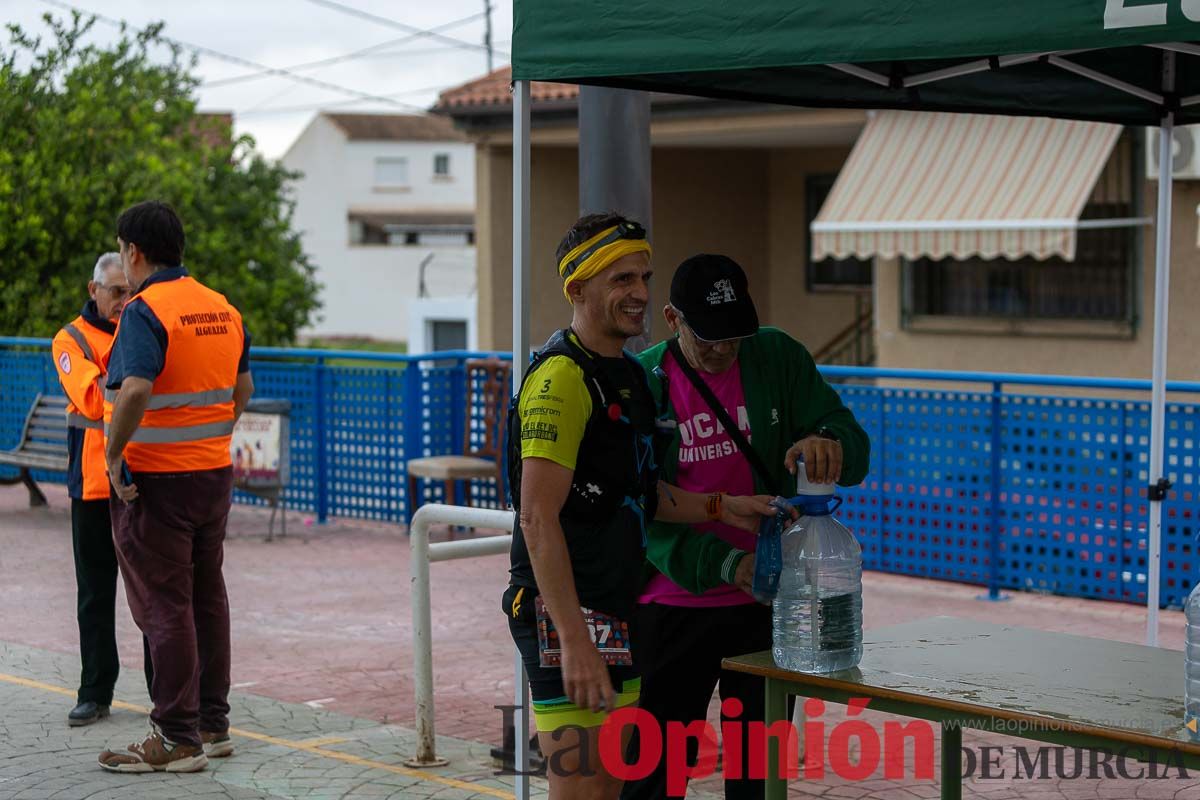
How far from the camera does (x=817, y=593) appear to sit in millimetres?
4207

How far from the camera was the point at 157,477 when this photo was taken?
6.17 meters

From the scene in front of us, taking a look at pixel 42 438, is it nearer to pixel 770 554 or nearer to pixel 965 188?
pixel 965 188

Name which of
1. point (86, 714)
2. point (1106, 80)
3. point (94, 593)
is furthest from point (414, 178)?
point (1106, 80)

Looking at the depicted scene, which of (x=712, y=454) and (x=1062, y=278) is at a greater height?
(x=1062, y=278)

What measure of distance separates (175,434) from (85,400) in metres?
1.01

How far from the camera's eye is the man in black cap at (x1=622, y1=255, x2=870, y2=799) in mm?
4359

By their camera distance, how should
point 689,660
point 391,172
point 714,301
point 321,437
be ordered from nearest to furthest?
point 714,301 < point 689,660 < point 321,437 < point 391,172

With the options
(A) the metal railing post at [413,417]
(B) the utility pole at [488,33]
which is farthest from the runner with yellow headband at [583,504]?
(B) the utility pole at [488,33]

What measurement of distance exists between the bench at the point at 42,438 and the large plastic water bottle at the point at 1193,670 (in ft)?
34.2

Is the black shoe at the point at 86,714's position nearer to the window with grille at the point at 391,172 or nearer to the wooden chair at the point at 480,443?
the wooden chair at the point at 480,443

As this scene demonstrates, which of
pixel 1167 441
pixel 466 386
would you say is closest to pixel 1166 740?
pixel 1167 441

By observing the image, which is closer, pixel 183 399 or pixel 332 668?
pixel 183 399

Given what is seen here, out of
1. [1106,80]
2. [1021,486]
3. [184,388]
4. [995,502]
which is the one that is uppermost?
[1106,80]

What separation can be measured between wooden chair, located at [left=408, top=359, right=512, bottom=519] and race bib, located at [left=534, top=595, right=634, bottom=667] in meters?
7.49
